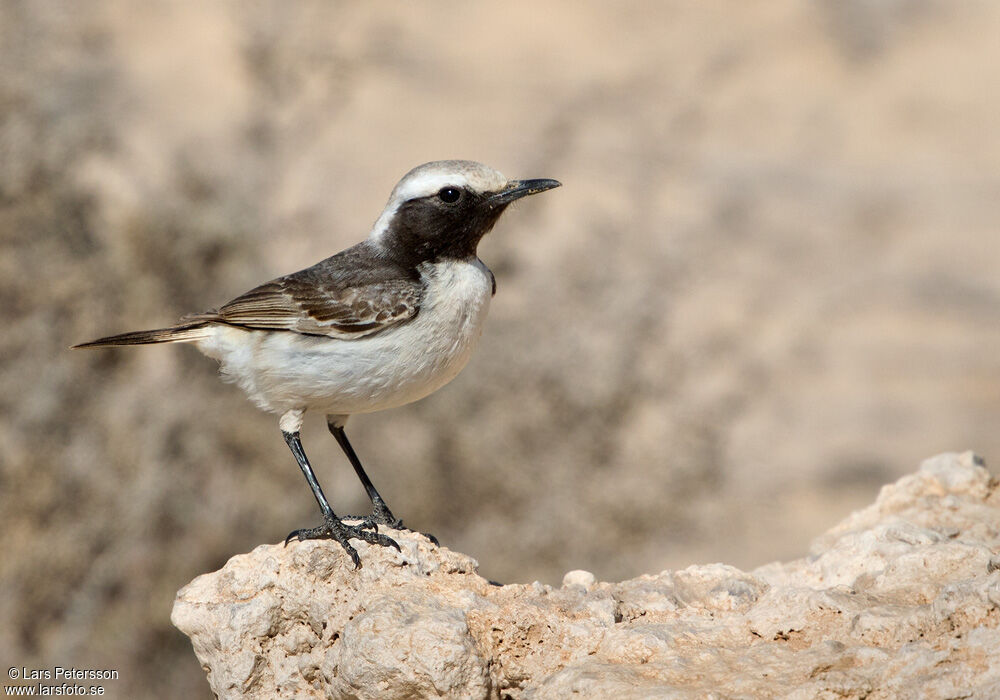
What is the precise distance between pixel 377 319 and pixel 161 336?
3.71 ft

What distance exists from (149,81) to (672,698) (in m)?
18.9

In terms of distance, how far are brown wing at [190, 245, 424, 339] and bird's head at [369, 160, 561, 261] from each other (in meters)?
0.21

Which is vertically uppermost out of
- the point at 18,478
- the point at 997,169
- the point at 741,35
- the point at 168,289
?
the point at 741,35

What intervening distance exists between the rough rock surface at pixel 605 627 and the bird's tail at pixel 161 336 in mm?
1442

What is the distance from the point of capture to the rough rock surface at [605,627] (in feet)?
11.8

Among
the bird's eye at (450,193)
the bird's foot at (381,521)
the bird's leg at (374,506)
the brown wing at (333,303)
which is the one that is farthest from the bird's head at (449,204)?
the bird's foot at (381,521)

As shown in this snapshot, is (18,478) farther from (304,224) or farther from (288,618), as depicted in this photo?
(288,618)

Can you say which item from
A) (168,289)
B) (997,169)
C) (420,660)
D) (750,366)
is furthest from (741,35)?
(420,660)

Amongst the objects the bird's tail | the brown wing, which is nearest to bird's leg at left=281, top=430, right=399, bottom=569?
the brown wing

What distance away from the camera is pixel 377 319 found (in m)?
5.16

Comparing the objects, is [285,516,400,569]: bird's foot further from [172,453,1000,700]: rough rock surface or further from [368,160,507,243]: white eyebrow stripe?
[368,160,507,243]: white eyebrow stripe

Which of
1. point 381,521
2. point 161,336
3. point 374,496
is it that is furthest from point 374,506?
point 161,336

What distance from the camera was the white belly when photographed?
511 cm

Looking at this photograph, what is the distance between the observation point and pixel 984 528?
16.2 feet
